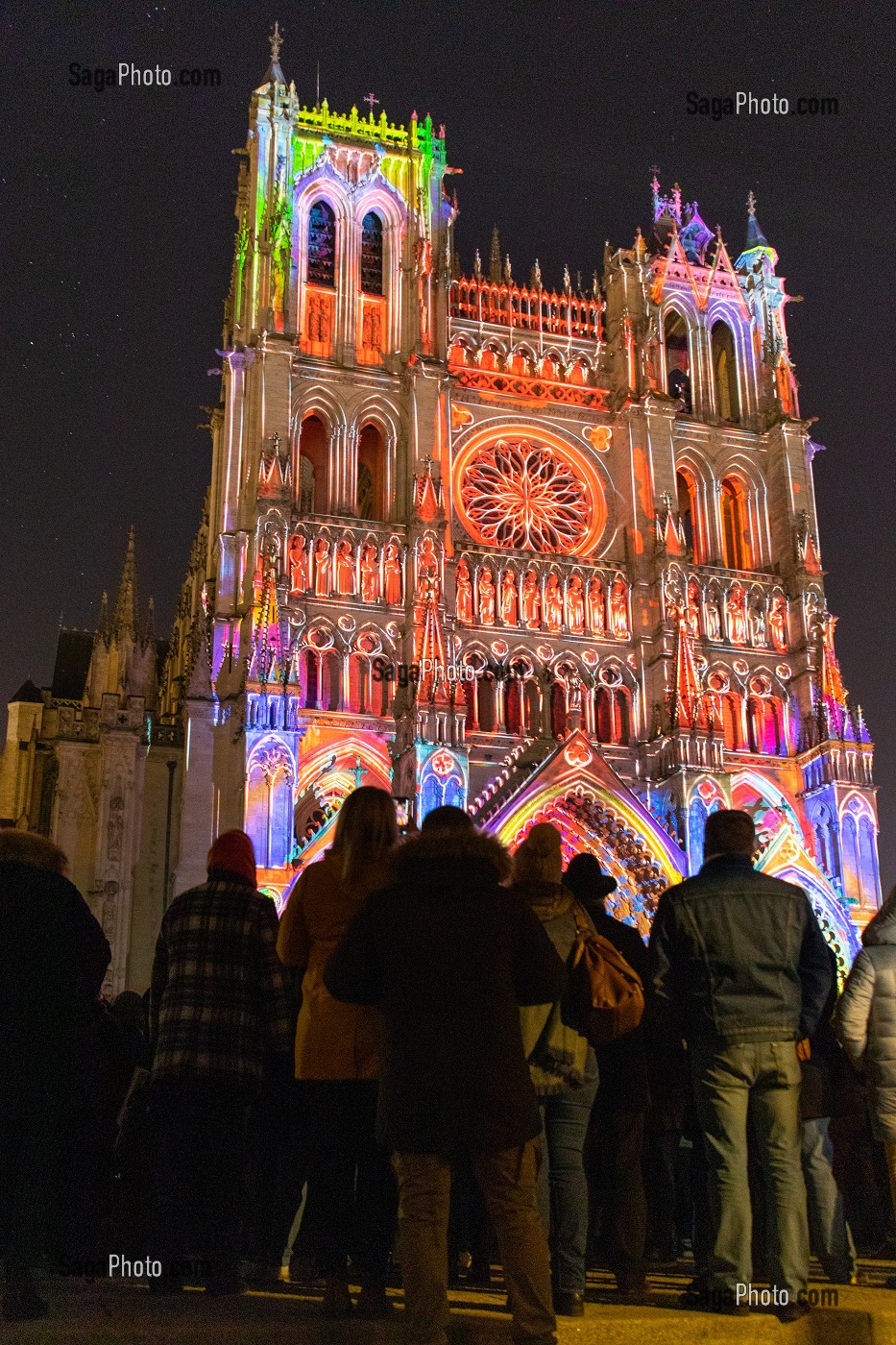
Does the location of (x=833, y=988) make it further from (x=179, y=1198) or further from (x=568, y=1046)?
(x=179, y=1198)

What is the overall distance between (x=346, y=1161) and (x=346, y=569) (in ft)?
88.6

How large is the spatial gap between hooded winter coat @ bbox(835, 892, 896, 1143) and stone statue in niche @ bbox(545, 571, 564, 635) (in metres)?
26.8

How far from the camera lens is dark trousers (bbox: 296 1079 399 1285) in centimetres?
589

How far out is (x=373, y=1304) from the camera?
5.56 m

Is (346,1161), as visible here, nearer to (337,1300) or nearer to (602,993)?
(337,1300)

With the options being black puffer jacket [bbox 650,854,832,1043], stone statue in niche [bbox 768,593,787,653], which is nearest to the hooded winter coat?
black puffer jacket [bbox 650,854,832,1043]

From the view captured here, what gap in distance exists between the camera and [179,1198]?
617 cm

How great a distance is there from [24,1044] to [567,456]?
3185 cm

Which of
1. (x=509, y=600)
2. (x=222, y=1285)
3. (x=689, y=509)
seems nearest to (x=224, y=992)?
(x=222, y=1285)

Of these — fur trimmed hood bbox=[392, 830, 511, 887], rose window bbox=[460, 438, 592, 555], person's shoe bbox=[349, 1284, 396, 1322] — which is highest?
rose window bbox=[460, 438, 592, 555]

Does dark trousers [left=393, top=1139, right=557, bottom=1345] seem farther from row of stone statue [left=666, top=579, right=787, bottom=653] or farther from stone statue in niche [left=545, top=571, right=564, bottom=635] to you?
row of stone statue [left=666, top=579, right=787, bottom=653]

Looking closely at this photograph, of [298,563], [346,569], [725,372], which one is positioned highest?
[725,372]

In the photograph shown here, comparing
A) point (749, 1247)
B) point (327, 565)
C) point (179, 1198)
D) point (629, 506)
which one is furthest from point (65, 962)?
point (629, 506)

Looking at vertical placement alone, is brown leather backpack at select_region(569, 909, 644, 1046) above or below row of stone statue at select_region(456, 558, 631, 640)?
below
